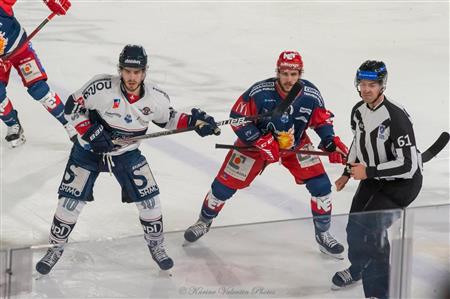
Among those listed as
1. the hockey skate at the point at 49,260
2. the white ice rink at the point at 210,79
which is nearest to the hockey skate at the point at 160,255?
the white ice rink at the point at 210,79

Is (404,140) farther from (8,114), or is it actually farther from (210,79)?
(210,79)

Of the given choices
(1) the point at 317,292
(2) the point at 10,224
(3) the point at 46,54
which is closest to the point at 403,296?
(1) the point at 317,292

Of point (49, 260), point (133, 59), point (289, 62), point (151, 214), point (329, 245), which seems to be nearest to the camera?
point (49, 260)

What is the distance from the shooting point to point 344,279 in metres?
3.23

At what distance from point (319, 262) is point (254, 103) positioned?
115cm

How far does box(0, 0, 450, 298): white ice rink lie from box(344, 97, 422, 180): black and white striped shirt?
55cm

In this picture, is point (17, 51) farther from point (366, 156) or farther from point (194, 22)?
point (194, 22)

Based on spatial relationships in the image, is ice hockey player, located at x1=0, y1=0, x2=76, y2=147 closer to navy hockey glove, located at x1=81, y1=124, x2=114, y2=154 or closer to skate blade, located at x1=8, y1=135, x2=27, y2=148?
skate blade, located at x1=8, y1=135, x2=27, y2=148

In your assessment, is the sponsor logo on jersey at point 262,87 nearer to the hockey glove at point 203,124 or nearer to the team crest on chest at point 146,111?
the hockey glove at point 203,124

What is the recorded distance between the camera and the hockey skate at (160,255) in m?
2.99

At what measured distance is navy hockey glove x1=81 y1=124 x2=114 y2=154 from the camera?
383 cm

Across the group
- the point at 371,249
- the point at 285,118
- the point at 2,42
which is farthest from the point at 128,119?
the point at 2,42

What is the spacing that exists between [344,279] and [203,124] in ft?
3.37

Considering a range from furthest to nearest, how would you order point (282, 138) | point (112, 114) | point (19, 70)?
point (19, 70) < point (282, 138) < point (112, 114)
